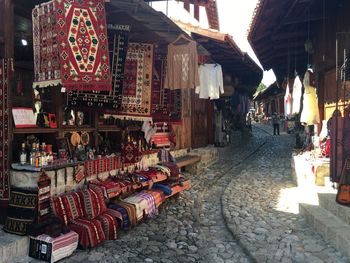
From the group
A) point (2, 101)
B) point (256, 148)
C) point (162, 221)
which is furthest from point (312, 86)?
point (256, 148)

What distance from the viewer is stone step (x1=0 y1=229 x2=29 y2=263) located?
13.1 ft

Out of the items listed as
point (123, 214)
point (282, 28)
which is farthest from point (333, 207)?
point (282, 28)

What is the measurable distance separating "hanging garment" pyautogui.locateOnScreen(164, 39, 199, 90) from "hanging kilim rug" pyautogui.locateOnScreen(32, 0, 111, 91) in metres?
1.98

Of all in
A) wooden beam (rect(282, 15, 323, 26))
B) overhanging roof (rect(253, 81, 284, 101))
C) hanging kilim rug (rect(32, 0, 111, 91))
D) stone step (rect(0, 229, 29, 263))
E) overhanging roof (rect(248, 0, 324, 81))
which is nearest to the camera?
stone step (rect(0, 229, 29, 263))

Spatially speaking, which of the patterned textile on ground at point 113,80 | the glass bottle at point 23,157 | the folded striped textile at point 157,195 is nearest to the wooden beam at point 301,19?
the patterned textile on ground at point 113,80

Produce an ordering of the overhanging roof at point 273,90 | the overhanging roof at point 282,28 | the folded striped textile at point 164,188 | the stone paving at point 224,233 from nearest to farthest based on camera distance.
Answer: the stone paving at point 224,233
the folded striped textile at point 164,188
the overhanging roof at point 282,28
the overhanging roof at point 273,90

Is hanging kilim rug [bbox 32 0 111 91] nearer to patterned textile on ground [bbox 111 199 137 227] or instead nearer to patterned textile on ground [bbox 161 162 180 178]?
patterned textile on ground [bbox 111 199 137 227]

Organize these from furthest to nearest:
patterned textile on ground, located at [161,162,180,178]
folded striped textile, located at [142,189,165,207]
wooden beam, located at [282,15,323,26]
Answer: wooden beam, located at [282,15,323,26], patterned textile on ground, located at [161,162,180,178], folded striped textile, located at [142,189,165,207]

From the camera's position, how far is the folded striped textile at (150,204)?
6.18 meters

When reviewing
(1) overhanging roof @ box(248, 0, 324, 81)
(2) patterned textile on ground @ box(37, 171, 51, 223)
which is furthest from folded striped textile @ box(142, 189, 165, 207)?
(1) overhanging roof @ box(248, 0, 324, 81)

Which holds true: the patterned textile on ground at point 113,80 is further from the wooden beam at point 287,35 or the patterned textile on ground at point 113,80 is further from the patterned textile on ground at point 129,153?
the wooden beam at point 287,35

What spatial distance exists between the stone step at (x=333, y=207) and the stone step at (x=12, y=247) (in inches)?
169

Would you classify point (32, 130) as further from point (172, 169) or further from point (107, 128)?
point (172, 169)

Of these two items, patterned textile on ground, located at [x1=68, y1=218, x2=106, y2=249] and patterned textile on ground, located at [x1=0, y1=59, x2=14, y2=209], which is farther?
patterned textile on ground, located at [x1=68, y1=218, x2=106, y2=249]
